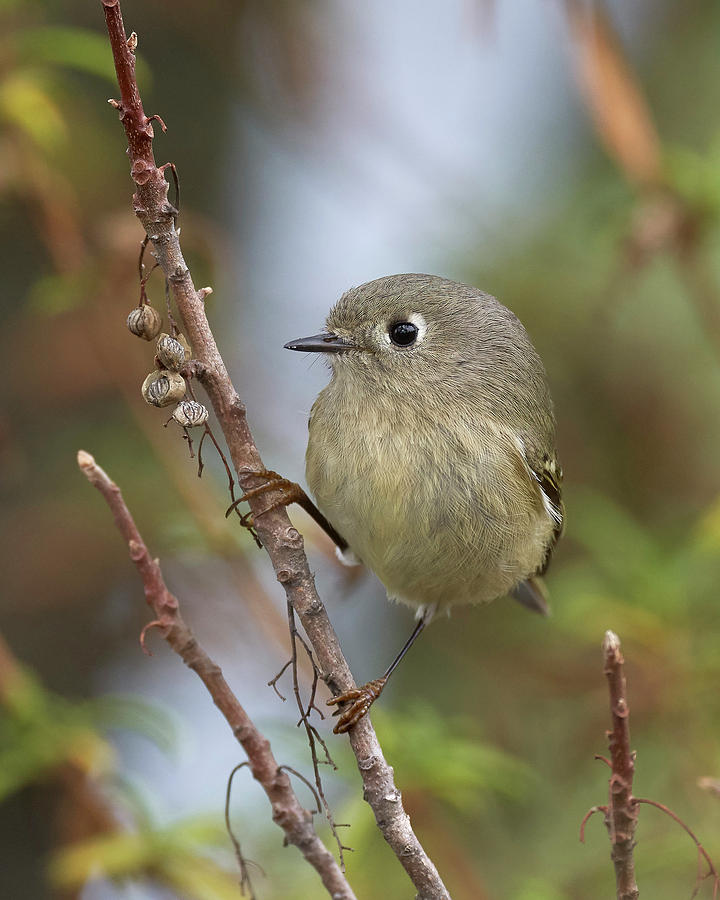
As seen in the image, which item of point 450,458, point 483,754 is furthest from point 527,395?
point 483,754

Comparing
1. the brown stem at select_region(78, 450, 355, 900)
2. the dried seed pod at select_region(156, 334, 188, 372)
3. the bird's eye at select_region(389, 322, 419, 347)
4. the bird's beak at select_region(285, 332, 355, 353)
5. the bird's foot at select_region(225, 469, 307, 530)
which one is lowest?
the brown stem at select_region(78, 450, 355, 900)

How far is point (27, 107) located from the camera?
7.41 ft

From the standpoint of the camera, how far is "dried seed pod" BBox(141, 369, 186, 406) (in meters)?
1.32

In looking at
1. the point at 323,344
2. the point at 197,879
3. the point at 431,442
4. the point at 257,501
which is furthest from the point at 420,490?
the point at 197,879

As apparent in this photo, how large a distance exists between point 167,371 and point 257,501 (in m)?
0.23

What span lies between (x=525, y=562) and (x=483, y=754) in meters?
0.42

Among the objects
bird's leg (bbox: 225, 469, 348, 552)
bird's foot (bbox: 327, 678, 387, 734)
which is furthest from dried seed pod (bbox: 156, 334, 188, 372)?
bird's foot (bbox: 327, 678, 387, 734)

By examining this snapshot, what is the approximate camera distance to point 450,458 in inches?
82.0

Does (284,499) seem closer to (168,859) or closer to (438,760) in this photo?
(438,760)

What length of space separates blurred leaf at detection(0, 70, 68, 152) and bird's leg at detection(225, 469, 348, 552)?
1010mm

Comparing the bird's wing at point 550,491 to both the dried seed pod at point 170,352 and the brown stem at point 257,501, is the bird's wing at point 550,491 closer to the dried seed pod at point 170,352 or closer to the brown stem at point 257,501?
the brown stem at point 257,501

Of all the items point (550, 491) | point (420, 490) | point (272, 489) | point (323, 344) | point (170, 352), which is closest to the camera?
point (170, 352)

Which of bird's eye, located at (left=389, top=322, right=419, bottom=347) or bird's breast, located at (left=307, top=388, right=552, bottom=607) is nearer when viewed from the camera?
bird's breast, located at (left=307, top=388, right=552, bottom=607)

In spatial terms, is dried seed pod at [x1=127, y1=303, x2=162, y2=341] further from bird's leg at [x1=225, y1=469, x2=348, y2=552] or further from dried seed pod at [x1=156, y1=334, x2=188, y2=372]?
bird's leg at [x1=225, y1=469, x2=348, y2=552]
